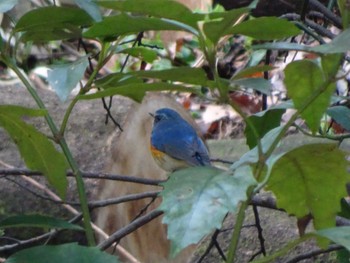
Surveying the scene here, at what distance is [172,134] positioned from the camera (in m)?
3.13

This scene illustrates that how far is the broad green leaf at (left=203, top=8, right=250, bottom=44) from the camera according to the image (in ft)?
2.86

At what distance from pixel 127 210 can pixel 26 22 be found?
1.86 metres

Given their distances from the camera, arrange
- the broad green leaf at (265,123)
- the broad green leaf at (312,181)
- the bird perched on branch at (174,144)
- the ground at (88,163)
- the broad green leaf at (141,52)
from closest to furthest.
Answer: the broad green leaf at (312,181) → the broad green leaf at (141,52) → the broad green leaf at (265,123) → the ground at (88,163) → the bird perched on branch at (174,144)

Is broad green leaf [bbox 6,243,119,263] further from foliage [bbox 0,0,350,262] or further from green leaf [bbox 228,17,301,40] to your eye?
green leaf [bbox 228,17,301,40]

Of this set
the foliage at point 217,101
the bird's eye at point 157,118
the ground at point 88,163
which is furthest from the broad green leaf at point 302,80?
the bird's eye at point 157,118

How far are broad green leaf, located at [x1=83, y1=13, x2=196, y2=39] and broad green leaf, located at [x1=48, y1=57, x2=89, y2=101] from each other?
0.19 meters

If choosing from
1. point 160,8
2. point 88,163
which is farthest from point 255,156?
point 88,163

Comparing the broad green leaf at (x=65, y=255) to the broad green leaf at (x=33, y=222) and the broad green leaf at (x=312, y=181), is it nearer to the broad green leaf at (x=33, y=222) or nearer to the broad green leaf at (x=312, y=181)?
the broad green leaf at (x=33, y=222)

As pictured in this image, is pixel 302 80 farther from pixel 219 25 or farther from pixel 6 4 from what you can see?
pixel 6 4

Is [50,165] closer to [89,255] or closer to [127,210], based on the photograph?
[89,255]

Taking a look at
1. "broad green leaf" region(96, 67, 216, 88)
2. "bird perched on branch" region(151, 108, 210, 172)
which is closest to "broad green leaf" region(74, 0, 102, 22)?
"broad green leaf" region(96, 67, 216, 88)

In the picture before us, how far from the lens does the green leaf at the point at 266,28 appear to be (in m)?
0.92

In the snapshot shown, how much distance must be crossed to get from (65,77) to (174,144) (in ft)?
6.52

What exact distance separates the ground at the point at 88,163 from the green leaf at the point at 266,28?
144cm
